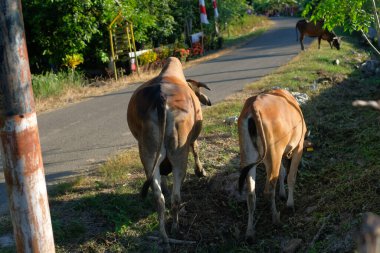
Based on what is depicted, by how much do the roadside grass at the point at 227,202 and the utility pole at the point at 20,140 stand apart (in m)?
1.96

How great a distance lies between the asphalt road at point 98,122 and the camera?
7324mm

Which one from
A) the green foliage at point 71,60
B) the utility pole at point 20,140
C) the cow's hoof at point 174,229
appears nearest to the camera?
the utility pole at point 20,140

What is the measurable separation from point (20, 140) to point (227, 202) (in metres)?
3.26

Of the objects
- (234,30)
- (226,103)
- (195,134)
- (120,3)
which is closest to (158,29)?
(120,3)

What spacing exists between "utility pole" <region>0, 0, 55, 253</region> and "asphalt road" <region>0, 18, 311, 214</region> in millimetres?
3081

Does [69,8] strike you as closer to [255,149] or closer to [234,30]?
[255,149]

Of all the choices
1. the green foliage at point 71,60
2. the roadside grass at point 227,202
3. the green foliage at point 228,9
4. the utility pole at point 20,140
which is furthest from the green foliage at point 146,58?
the utility pole at point 20,140

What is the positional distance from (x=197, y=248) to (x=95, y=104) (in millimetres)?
7895

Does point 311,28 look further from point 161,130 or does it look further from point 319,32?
point 161,130

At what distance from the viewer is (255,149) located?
4.57 m

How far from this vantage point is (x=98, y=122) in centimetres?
992

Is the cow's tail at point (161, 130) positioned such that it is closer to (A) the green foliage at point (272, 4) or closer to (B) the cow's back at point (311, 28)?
(A) the green foliage at point (272, 4)

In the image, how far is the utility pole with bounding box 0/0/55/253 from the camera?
96.7 inches

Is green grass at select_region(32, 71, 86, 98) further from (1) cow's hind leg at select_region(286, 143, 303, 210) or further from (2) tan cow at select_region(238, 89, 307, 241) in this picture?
(2) tan cow at select_region(238, 89, 307, 241)
